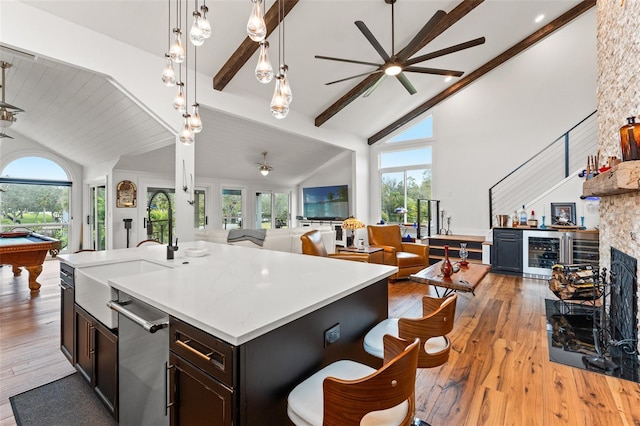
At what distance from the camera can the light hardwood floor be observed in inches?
72.1

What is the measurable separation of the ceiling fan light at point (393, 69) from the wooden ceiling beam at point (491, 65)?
402 cm

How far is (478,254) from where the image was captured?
6145 mm

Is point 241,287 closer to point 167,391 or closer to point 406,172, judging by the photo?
point 167,391

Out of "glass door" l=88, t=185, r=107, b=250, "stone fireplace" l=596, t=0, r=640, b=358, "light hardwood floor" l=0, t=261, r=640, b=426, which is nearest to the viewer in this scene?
"light hardwood floor" l=0, t=261, r=640, b=426

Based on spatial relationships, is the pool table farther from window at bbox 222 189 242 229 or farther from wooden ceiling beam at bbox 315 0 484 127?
wooden ceiling beam at bbox 315 0 484 127

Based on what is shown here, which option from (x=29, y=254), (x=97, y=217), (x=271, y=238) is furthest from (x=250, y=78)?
(x=97, y=217)

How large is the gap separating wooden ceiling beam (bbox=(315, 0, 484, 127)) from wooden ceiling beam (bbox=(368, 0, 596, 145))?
2346 millimetres

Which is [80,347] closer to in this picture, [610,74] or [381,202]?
[610,74]

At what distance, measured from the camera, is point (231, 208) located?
8.56m

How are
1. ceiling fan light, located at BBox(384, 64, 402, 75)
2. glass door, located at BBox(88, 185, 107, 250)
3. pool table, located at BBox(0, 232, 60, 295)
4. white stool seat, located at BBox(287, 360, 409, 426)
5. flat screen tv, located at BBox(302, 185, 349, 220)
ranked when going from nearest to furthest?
white stool seat, located at BBox(287, 360, 409, 426) → ceiling fan light, located at BBox(384, 64, 402, 75) → pool table, located at BBox(0, 232, 60, 295) → glass door, located at BBox(88, 185, 107, 250) → flat screen tv, located at BBox(302, 185, 349, 220)

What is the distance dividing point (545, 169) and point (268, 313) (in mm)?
7434

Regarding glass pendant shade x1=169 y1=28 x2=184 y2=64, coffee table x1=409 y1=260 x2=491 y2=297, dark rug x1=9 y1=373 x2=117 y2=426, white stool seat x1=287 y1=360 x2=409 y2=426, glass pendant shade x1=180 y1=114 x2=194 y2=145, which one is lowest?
dark rug x1=9 y1=373 x2=117 y2=426

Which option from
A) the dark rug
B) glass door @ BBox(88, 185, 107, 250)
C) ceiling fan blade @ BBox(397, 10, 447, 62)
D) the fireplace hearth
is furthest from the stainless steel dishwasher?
glass door @ BBox(88, 185, 107, 250)

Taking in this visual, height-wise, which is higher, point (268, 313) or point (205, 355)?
point (268, 313)
